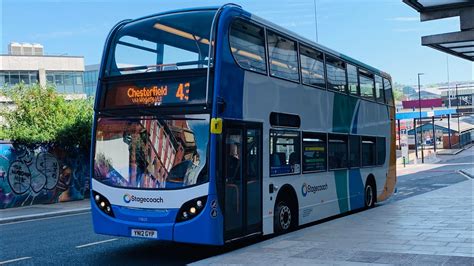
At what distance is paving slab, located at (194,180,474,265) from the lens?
7.44m

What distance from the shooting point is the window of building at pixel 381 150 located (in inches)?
642

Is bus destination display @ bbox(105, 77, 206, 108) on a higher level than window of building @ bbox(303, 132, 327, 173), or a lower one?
higher

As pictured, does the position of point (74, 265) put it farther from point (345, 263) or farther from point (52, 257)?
point (345, 263)

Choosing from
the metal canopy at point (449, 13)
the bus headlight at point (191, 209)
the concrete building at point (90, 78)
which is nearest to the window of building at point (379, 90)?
the metal canopy at point (449, 13)

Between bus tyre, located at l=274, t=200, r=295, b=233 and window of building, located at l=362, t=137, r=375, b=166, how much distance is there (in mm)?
5035

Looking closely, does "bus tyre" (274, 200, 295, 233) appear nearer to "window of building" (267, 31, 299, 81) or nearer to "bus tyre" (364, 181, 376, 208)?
"window of building" (267, 31, 299, 81)

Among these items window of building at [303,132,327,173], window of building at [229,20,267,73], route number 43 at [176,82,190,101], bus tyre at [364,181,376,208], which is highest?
window of building at [229,20,267,73]

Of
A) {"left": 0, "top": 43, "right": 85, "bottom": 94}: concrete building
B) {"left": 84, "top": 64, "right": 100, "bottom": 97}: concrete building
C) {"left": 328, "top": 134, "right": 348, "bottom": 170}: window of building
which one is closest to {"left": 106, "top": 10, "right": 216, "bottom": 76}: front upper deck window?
{"left": 328, "top": 134, "right": 348, "bottom": 170}: window of building

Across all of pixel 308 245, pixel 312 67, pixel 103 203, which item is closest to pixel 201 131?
pixel 103 203

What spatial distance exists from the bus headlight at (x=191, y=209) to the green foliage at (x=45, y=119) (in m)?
13.7

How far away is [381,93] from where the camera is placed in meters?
16.7

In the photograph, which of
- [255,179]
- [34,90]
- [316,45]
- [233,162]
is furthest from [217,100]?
[34,90]

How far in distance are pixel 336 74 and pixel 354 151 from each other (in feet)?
8.02

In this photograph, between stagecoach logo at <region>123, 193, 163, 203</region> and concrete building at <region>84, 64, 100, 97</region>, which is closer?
stagecoach logo at <region>123, 193, 163, 203</region>
